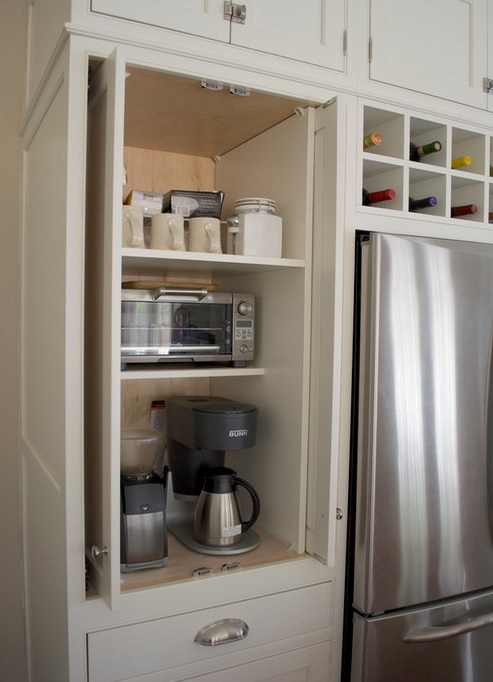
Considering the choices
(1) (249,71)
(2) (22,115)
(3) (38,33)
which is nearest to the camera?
(1) (249,71)

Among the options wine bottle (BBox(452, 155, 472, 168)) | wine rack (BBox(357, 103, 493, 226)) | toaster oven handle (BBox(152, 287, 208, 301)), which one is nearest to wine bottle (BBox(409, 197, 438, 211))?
wine rack (BBox(357, 103, 493, 226))

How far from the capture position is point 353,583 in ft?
4.75

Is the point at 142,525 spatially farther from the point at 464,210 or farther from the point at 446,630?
the point at 464,210

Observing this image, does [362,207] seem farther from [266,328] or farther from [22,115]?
[22,115]

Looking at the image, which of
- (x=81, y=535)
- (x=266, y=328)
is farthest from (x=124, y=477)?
(x=266, y=328)

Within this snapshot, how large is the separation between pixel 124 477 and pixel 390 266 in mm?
815

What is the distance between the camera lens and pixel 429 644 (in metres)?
1.47

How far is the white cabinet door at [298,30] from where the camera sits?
1.30 m

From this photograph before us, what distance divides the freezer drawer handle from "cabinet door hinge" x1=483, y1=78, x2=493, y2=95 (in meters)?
1.43

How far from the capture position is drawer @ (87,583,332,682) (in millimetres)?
1217

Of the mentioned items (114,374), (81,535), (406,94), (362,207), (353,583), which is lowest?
(353,583)

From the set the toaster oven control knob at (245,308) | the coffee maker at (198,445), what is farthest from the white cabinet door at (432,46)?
the coffee maker at (198,445)

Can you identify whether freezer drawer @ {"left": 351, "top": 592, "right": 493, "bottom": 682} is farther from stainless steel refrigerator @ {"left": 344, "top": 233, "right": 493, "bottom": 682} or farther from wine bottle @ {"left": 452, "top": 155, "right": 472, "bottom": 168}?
wine bottle @ {"left": 452, "top": 155, "right": 472, "bottom": 168}

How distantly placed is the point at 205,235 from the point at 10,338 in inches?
29.7
